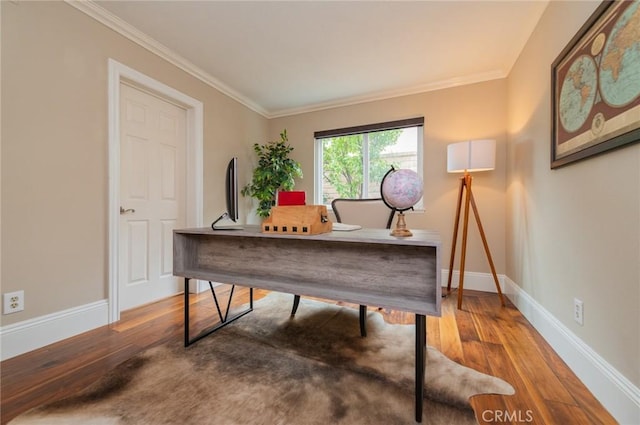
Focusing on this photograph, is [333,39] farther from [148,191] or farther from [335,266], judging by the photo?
[148,191]

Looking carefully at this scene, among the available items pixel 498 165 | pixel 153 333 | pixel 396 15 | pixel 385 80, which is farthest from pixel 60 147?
pixel 498 165

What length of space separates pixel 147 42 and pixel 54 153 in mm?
1246

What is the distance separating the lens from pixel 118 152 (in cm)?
205

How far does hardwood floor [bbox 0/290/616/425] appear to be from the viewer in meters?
1.12

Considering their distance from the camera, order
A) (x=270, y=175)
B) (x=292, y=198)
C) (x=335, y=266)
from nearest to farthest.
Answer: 1. (x=335, y=266)
2. (x=292, y=198)
3. (x=270, y=175)

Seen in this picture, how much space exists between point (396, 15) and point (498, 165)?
6.06 ft

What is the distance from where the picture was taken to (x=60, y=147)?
1.75 metres

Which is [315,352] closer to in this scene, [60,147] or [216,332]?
[216,332]

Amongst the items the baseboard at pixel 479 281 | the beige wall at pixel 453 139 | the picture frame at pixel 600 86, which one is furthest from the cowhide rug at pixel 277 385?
the beige wall at pixel 453 139

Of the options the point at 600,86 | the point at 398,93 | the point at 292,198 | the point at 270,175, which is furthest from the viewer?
the point at 270,175

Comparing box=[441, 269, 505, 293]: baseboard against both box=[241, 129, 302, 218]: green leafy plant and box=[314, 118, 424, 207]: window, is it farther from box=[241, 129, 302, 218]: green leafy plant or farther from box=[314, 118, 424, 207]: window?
box=[241, 129, 302, 218]: green leafy plant

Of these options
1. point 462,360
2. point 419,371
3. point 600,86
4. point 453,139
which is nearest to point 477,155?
point 453,139

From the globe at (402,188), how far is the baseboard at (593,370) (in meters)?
1.08

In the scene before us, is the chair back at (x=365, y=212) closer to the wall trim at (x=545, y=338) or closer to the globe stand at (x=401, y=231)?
the globe stand at (x=401, y=231)
